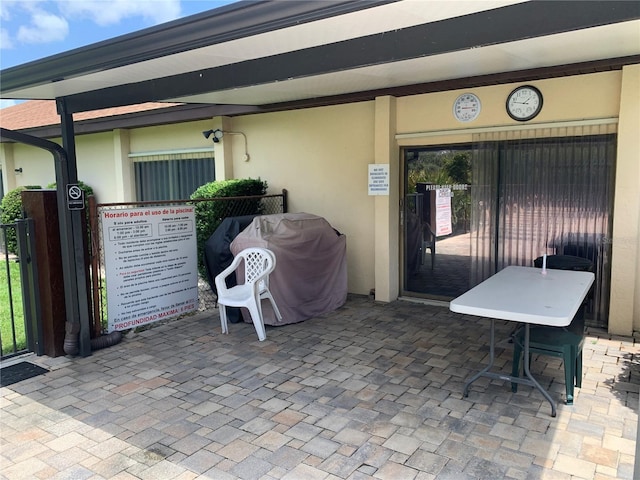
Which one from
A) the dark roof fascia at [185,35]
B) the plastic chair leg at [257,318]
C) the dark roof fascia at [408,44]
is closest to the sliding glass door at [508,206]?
the plastic chair leg at [257,318]

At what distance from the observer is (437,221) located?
6.33m

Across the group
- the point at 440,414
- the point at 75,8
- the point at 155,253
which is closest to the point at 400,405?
the point at 440,414

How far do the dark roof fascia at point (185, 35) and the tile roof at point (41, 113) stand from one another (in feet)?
14.3

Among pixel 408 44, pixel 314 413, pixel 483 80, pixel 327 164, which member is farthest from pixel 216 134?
pixel 314 413

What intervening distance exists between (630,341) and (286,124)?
17.2 ft

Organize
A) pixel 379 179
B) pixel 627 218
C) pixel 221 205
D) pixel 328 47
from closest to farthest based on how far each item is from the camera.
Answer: pixel 328 47
pixel 627 218
pixel 379 179
pixel 221 205

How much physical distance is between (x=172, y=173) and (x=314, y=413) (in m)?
6.79

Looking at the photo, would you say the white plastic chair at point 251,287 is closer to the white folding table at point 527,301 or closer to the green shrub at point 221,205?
the green shrub at point 221,205

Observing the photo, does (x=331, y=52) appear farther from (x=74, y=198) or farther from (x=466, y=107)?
(x=466, y=107)

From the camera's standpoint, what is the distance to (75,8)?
1738 cm

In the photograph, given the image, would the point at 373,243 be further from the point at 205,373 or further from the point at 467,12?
the point at 467,12

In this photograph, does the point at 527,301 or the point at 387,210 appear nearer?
the point at 527,301

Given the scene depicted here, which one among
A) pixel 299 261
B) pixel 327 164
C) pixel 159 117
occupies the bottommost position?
pixel 299 261

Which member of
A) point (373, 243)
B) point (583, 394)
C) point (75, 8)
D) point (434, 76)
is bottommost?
point (583, 394)
